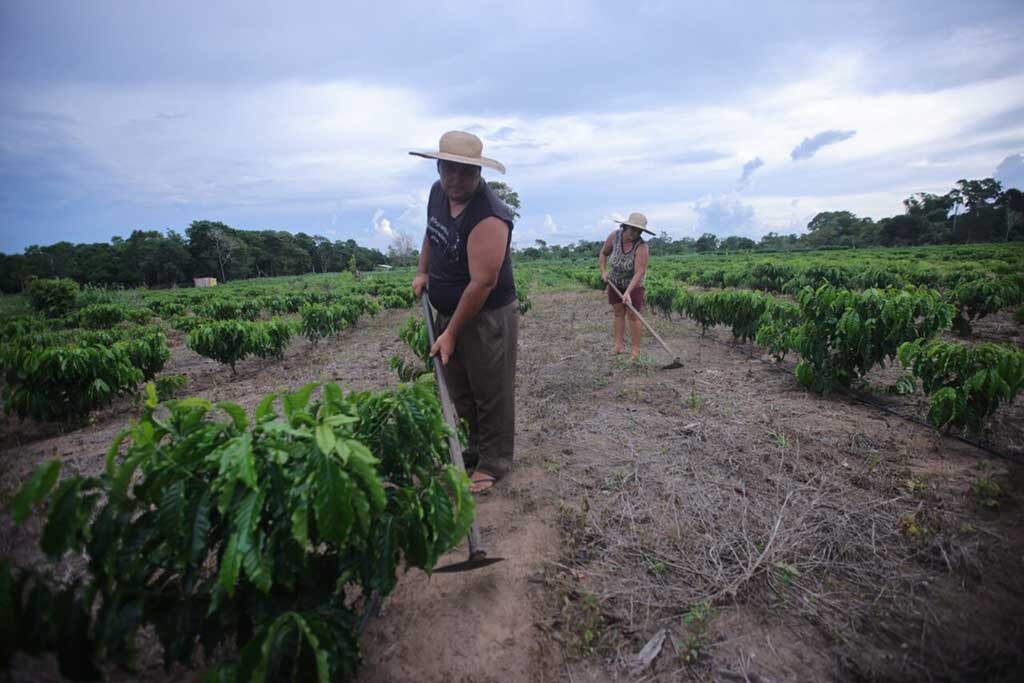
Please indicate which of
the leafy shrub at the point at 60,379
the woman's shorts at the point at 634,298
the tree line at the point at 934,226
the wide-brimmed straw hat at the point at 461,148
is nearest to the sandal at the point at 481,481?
the wide-brimmed straw hat at the point at 461,148

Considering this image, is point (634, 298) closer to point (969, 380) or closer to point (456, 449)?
point (969, 380)

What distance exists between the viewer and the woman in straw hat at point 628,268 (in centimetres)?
609

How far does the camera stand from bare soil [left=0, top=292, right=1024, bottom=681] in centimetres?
187

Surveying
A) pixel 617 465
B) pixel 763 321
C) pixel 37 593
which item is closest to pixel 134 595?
pixel 37 593

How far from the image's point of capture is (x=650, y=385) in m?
5.29

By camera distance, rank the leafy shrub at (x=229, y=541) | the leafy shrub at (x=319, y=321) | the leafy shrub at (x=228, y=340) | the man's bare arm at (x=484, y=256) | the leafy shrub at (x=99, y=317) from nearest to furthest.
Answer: the leafy shrub at (x=229, y=541) < the man's bare arm at (x=484, y=256) < the leafy shrub at (x=228, y=340) < the leafy shrub at (x=319, y=321) < the leafy shrub at (x=99, y=317)

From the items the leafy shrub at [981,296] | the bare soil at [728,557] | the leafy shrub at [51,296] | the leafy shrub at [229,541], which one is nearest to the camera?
the leafy shrub at [229,541]

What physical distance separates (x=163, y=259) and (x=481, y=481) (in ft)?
213

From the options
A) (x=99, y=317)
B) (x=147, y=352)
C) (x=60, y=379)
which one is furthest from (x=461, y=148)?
(x=99, y=317)

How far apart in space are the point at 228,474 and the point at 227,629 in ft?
1.78

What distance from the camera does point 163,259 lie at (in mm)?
53062

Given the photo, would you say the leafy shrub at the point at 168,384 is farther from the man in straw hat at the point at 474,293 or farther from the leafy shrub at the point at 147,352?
the man in straw hat at the point at 474,293

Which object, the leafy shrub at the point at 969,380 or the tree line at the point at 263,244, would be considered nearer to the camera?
the leafy shrub at the point at 969,380

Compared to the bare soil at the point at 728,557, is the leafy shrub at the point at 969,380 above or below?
above
